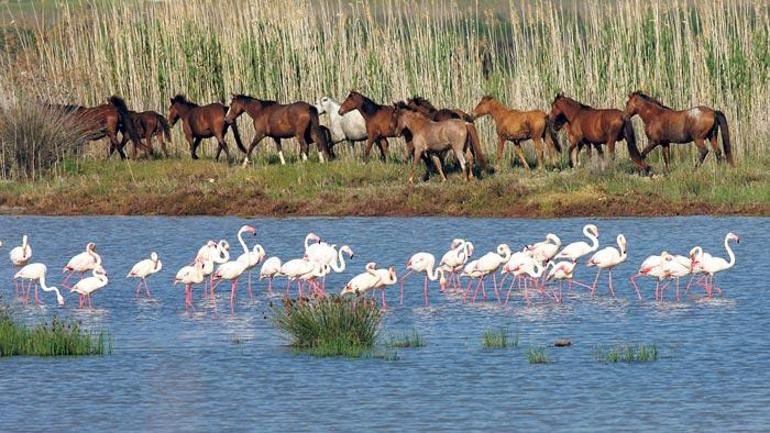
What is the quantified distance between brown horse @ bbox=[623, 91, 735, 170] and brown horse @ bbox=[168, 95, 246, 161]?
22.4ft

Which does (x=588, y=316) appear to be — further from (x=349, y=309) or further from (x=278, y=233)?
(x=278, y=233)

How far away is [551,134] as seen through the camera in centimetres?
2653

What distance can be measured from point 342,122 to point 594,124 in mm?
4791

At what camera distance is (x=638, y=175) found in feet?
84.3

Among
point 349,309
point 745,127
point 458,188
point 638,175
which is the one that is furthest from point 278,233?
point 349,309

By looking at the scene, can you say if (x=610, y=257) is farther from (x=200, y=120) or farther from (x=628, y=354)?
(x=200, y=120)

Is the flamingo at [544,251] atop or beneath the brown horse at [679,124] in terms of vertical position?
beneath

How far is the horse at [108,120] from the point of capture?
→ 28562mm

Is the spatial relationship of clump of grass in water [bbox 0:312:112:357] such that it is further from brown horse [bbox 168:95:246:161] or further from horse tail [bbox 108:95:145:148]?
horse tail [bbox 108:95:145:148]

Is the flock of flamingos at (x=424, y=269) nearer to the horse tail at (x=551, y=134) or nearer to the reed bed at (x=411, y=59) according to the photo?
the horse tail at (x=551, y=134)

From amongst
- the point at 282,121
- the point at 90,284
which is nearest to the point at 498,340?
the point at 90,284

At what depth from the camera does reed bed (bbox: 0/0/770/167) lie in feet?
87.6

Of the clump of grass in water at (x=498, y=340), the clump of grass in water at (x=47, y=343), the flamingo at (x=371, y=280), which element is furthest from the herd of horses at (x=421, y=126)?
the clump of grass in water at (x=47, y=343)

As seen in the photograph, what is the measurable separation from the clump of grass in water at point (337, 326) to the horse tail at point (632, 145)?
1169 cm
